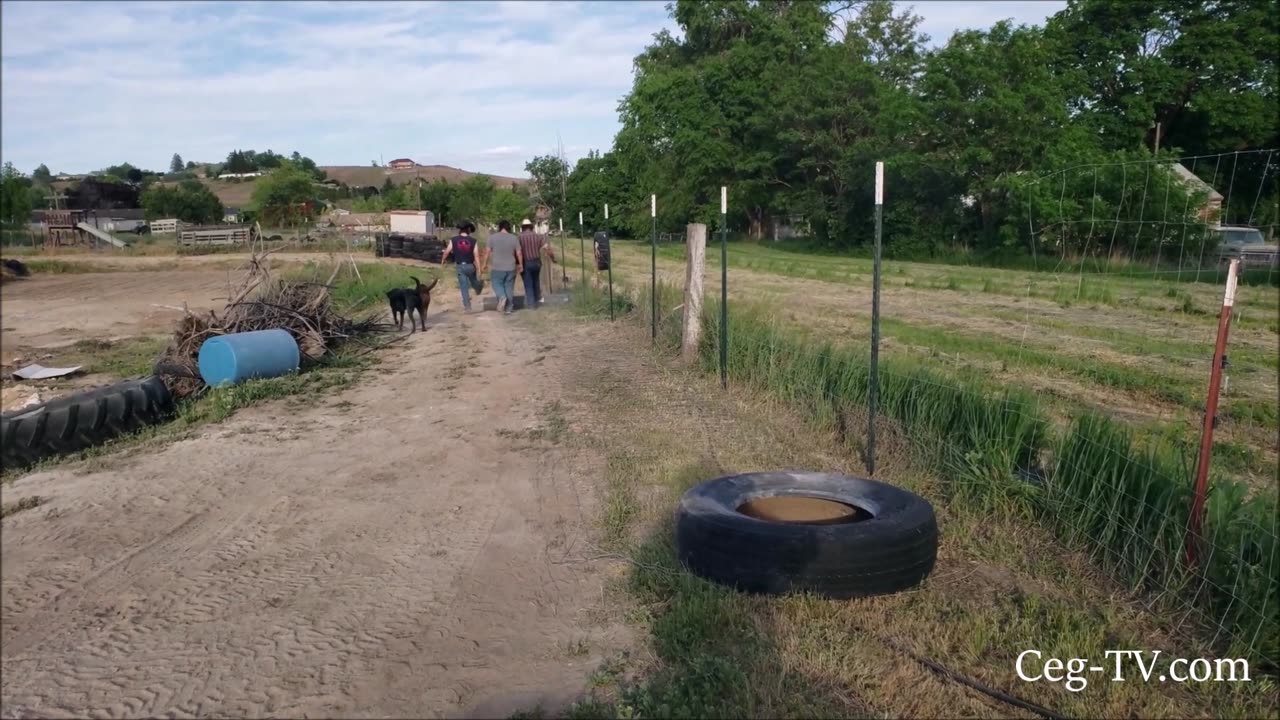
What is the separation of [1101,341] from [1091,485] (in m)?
8.09

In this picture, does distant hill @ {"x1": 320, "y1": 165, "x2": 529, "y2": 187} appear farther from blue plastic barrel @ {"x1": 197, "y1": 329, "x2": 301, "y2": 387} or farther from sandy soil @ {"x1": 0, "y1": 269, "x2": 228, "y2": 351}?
blue plastic barrel @ {"x1": 197, "y1": 329, "x2": 301, "y2": 387}

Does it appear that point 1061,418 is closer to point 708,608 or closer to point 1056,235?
point 1056,235

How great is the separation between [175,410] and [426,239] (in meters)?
29.6

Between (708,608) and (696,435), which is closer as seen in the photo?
(708,608)

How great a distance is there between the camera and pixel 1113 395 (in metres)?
9.64

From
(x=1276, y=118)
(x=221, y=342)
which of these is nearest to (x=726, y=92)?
(x=1276, y=118)

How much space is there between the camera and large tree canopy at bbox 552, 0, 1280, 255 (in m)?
35.0

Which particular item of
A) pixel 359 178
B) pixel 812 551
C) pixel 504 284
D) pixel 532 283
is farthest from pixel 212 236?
pixel 359 178

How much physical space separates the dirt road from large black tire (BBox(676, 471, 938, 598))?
627mm

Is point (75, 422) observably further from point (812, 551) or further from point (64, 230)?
point (64, 230)

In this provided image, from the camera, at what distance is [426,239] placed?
38656 mm

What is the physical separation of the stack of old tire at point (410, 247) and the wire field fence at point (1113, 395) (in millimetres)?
24047

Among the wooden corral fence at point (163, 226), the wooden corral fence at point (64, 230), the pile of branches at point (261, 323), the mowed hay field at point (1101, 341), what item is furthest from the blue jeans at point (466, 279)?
the wooden corral fence at point (163, 226)

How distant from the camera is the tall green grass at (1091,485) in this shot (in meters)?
4.24
